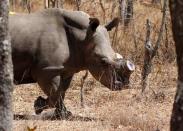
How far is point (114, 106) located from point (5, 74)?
13.3ft

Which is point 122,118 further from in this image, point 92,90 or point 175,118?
point 175,118

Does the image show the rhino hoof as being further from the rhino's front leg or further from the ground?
the ground

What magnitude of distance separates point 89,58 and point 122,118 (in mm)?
1071

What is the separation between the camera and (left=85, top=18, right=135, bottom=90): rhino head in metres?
8.01

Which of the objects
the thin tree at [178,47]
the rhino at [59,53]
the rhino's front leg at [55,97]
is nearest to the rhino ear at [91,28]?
the rhino at [59,53]

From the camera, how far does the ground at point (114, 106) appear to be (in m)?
7.08

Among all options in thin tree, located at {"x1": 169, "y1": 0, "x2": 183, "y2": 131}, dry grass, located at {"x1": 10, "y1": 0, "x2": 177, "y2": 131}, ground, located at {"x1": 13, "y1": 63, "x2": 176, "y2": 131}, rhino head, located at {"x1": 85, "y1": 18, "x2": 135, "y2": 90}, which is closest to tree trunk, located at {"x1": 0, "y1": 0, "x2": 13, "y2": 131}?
thin tree, located at {"x1": 169, "y1": 0, "x2": 183, "y2": 131}

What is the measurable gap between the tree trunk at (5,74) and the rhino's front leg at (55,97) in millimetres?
3305

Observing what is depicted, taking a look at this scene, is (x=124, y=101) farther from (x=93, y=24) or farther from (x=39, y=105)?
(x=93, y=24)

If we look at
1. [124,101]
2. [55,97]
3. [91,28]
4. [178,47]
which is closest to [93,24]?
[91,28]

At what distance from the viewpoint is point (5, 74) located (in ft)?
14.6

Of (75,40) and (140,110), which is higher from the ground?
(75,40)

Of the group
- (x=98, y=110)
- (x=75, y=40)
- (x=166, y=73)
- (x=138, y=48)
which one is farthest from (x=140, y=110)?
(x=138, y=48)

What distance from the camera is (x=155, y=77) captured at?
10.6 m
